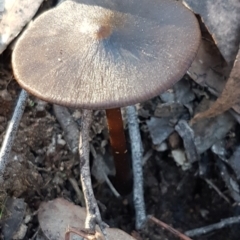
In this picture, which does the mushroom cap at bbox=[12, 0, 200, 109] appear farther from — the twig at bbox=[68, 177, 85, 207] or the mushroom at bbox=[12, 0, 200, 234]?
the twig at bbox=[68, 177, 85, 207]

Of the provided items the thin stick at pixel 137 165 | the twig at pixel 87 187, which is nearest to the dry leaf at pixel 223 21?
the thin stick at pixel 137 165

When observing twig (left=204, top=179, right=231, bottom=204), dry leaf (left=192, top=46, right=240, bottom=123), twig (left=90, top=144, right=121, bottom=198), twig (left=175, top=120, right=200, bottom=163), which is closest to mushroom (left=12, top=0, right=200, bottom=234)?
dry leaf (left=192, top=46, right=240, bottom=123)

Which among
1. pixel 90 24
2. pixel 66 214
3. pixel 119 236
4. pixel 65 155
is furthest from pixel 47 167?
pixel 90 24

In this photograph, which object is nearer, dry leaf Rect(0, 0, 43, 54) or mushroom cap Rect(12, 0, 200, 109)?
mushroom cap Rect(12, 0, 200, 109)

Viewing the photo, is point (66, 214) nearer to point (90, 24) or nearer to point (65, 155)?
point (65, 155)

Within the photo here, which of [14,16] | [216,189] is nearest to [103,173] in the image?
[216,189]

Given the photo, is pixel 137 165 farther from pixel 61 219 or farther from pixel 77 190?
pixel 61 219

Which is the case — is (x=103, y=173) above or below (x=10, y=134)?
below
